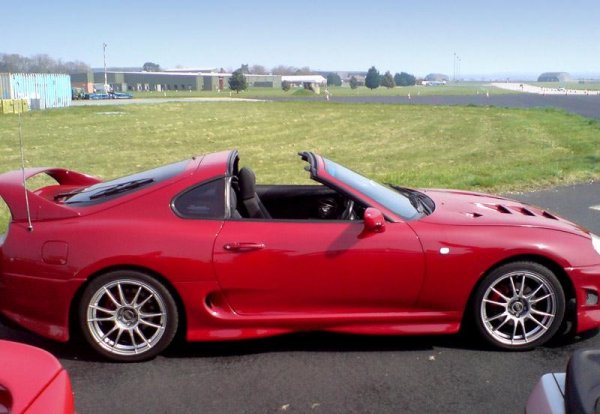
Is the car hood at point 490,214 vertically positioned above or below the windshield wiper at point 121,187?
below

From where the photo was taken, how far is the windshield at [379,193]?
4352 mm

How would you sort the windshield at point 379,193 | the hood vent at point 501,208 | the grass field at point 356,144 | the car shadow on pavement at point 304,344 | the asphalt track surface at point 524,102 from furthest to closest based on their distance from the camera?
the asphalt track surface at point 524,102 → the grass field at point 356,144 → the hood vent at point 501,208 → the windshield at point 379,193 → the car shadow on pavement at point 304,344

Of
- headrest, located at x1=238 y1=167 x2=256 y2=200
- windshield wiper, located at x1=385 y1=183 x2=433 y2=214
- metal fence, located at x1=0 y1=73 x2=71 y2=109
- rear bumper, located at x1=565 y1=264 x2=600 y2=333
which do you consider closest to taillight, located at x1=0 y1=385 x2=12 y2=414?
headrest, located at x1=238 y1=167 x2=256 y2=200

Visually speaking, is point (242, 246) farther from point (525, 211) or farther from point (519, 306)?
point (525, 211)

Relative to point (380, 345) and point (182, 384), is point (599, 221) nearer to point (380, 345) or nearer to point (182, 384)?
point (380, 345)

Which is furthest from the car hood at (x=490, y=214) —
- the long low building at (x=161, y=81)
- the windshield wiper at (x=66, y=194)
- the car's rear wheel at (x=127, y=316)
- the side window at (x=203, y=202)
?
the long low building at (x=161, y=81)

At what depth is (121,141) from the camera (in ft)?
70.5

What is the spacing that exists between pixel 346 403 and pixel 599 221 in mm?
5398

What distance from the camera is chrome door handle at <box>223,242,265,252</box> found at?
4027 mm

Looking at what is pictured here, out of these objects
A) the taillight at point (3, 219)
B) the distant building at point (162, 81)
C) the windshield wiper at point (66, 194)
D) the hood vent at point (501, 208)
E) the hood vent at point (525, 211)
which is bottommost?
the taillight at point (3, 219)

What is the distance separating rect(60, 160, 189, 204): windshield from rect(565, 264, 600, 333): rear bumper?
2653mm

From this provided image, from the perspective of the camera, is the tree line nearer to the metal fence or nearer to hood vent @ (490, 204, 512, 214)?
the metal fence

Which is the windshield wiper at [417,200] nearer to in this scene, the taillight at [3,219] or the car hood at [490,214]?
the car hood at [490,214]

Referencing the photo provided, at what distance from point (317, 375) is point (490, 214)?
162cm
